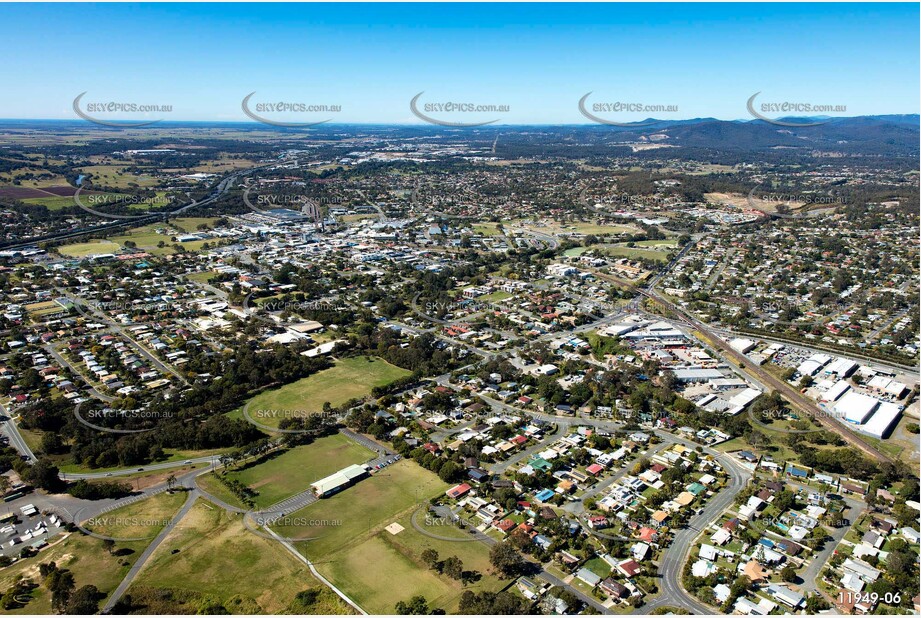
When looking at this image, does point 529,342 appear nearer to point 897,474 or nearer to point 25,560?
point 897,474

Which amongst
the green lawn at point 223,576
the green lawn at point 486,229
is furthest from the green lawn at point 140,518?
the green lawn at point 486,229

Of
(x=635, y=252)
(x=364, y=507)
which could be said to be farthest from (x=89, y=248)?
(x=635, y=252)

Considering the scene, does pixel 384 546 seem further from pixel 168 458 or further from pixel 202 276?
pixel 202 276

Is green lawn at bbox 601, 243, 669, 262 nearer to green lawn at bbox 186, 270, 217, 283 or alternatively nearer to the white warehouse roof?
the white warehouse roof

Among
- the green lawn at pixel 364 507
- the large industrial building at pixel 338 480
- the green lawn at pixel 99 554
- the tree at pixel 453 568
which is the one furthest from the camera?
the large industrial building at pixel 338 480

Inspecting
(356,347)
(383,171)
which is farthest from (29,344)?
(383,171)

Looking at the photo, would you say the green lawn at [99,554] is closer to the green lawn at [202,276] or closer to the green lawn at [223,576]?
the green lawn at [223,576]

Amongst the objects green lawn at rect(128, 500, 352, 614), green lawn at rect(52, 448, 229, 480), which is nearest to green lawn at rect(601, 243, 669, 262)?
green lawn at rect(52, 448, 229, 480)
